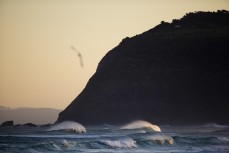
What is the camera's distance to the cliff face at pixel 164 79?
1363 inches

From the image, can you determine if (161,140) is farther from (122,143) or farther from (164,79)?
(164,79)

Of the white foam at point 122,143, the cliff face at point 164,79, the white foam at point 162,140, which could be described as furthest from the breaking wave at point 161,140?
the cliff face at point 164,79

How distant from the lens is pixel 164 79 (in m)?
37.0

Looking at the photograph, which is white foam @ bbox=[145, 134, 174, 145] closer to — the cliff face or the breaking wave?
the breaking wave

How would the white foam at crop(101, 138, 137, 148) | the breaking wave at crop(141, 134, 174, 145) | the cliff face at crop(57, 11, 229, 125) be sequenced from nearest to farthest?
the white foam at crop(101, 138, 137, 148) → the breaking wave at crop(141, 134, 174, 145) → the cliff face at crop(57, 11, 229, 125)

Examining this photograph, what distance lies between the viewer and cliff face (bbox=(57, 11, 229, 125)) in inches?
1363

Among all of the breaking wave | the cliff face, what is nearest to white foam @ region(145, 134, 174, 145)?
the breaking wave

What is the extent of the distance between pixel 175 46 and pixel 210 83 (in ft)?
13.7

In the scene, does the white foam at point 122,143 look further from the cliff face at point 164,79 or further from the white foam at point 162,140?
the cliff face at point 164,79

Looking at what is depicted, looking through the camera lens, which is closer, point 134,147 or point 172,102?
point 134,147

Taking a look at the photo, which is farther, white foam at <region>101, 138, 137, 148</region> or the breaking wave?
the breaking wave

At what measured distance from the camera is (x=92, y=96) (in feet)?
123

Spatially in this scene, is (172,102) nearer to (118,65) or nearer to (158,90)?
(158,90)

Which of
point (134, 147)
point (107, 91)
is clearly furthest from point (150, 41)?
point (134, 147)
